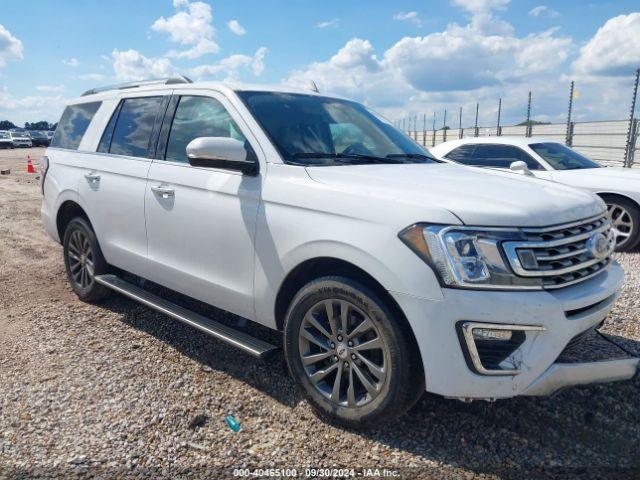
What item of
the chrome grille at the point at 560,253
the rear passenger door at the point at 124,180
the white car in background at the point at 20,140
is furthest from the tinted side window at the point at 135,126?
the white car in background at the point at 20,140

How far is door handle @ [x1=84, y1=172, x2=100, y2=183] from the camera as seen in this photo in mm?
4370

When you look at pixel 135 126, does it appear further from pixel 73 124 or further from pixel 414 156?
pixel 414 156

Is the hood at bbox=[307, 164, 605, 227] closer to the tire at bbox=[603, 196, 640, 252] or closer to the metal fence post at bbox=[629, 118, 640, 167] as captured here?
the tire at bbox=[603, 196, 640, 252]

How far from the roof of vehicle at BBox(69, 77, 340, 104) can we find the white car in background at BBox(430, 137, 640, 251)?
338cm

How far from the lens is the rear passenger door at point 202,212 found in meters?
3.18

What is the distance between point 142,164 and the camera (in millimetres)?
3955

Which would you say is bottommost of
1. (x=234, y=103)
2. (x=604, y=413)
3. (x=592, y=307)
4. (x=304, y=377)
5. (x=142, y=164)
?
(x=604, y=413)

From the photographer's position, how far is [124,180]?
13.4 ft

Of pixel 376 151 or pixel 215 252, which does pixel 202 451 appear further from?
pixel 376 151

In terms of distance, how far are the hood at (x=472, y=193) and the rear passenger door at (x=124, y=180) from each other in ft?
5.28

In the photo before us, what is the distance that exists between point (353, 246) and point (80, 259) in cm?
326

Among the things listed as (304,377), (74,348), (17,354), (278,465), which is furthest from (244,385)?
(17,354)

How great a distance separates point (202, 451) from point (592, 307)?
210 cm

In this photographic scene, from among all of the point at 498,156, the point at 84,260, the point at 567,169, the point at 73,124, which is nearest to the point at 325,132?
the point at 84,260
